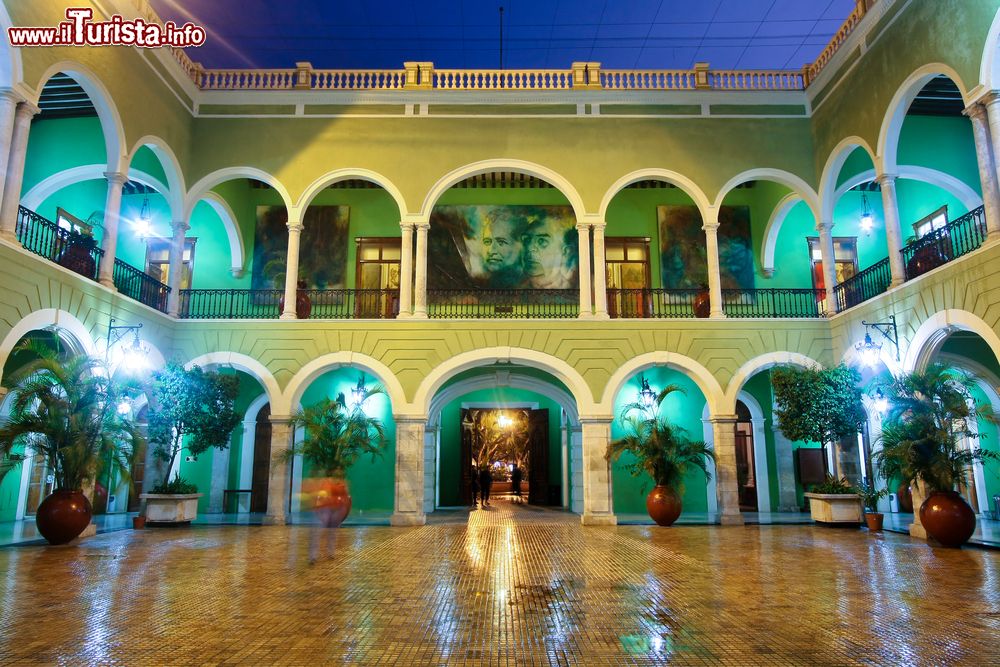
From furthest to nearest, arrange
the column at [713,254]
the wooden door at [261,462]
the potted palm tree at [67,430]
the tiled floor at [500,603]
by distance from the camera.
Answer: the wooden door at [261,462]
the column at [713,254]
the potted palm tree at [67,430]
the tiled floor at [500,603]

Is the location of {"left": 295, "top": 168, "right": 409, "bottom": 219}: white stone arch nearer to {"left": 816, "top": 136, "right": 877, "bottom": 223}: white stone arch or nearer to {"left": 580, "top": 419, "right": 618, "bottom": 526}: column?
{"left": 580, "top": 419, "right": 618, "bottom": 526}: column

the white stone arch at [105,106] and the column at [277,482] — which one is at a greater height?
the white stone arch at [105,106]

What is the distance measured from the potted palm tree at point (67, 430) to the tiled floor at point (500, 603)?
0.56m

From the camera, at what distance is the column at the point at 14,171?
30.9 feet

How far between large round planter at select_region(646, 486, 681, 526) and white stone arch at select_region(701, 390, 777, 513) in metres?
3.89

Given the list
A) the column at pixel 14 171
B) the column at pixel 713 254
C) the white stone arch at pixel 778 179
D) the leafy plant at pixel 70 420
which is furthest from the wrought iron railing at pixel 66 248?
the white stone arch at pixel 778 179

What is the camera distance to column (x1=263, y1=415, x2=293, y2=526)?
507 inches

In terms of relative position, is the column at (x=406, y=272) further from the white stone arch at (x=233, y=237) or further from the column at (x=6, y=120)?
the column at (x=6, y=120)

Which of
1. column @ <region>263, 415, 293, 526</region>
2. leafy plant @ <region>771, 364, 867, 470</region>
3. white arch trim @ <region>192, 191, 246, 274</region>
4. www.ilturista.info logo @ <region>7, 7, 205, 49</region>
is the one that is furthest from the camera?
white arch trim @ <region>192, 191, 246, 274</region>

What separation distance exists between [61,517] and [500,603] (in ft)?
23.9

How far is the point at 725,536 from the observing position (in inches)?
420

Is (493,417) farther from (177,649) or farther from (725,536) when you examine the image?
(177,649)

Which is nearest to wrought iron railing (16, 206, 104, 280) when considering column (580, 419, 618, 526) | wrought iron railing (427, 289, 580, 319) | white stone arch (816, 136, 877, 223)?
wrought iron railing (427, 289, 580, 319)

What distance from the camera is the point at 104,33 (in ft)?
36.7
